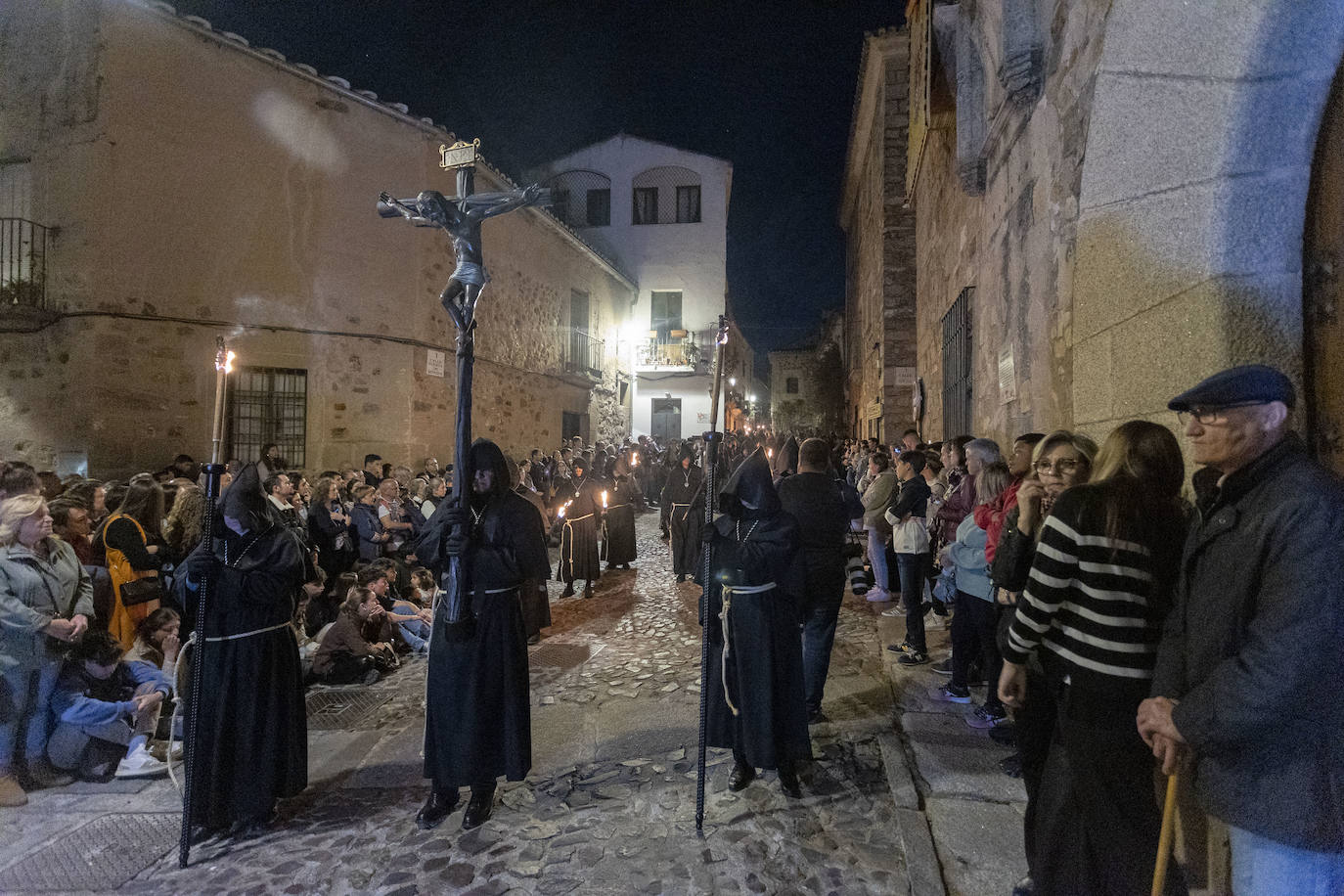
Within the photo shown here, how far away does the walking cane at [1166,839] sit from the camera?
6.43ft

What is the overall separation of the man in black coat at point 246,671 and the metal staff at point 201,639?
24mm

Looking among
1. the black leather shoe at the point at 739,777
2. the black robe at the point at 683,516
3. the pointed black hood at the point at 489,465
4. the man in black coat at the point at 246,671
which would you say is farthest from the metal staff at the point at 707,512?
the black robe at the point at 683,516

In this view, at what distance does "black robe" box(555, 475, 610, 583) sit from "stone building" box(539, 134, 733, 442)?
19.2m

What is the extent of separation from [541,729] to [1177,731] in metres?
3.79

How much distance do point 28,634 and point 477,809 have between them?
273cm

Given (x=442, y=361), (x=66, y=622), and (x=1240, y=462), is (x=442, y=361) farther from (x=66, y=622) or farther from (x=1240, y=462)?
(x=1240, y=462)

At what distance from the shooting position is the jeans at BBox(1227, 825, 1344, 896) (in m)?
1.73

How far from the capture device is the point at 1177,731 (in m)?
1.83


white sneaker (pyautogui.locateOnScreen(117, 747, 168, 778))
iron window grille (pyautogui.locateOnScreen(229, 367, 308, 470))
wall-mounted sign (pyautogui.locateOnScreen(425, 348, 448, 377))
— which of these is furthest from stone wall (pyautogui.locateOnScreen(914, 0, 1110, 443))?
iron window grille (pyautogui.locateOnScreen(229, 367, 308, 470))

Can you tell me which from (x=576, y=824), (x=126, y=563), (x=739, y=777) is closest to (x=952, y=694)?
(x=739, y=777)

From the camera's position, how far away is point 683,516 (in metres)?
9.44

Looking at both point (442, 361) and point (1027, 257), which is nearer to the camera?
point (1027, 257)

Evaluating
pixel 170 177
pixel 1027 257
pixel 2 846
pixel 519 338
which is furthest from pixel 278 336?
pixel 1027 257

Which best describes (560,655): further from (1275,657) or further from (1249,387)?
(1249,387)
